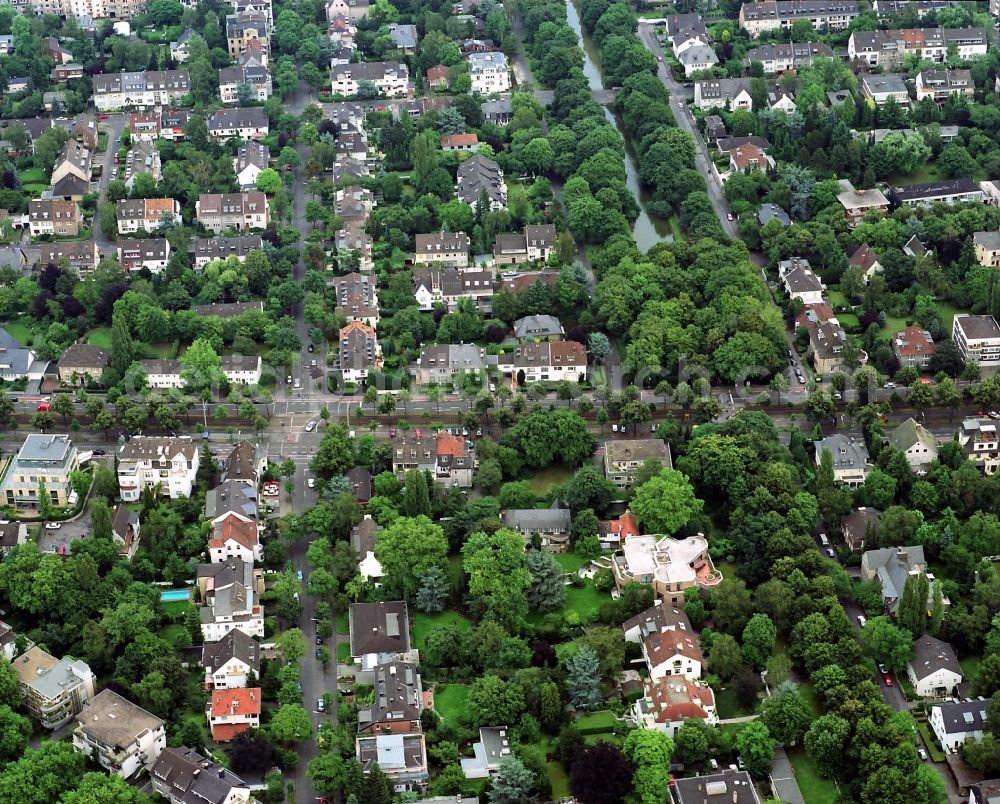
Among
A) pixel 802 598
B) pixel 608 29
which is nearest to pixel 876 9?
pixel 608 29

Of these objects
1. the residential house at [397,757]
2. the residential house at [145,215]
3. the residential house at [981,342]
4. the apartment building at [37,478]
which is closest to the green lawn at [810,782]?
the residential house at [397,757]

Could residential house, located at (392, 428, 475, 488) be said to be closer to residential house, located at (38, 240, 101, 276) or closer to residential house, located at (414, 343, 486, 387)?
residential house, located at (414, 343, 486, 387)

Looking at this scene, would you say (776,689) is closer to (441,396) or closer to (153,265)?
(441,396)

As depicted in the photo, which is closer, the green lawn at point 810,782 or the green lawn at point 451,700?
the green lawn at point 810,782

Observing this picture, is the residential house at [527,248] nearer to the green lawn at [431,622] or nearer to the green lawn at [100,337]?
the green lawn at [100,337]

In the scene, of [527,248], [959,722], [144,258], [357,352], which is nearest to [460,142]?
[527,248]

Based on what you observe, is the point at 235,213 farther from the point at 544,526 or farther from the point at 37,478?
the point at 544,526

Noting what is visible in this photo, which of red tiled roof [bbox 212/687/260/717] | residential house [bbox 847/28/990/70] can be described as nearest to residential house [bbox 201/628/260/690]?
red tiled roof [bbox 212/687/260/717]
